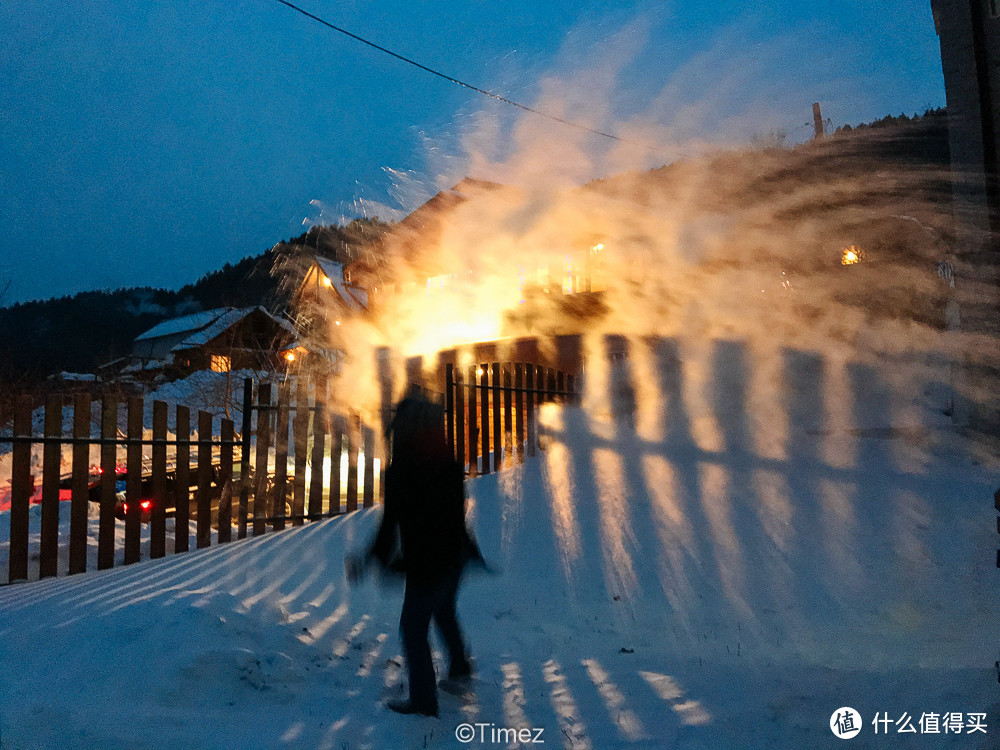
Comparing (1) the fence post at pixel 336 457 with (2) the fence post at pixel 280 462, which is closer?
(2) the fence post at pixel 280 462

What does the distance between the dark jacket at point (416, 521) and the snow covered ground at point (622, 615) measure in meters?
0.78

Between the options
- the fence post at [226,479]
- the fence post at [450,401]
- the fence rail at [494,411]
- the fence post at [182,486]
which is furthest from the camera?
the fence rail at [494,411]

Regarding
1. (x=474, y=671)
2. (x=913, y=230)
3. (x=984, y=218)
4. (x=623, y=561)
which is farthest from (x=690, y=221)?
(x=474, y=671)

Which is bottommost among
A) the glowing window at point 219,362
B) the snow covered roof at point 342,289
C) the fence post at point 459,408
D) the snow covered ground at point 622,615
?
the snow covered ground at point 622,615

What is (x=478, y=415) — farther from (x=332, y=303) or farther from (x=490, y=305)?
(x=332, y=303)

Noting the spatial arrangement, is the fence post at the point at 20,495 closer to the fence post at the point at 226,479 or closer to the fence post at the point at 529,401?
the fence post at the point at 226,479

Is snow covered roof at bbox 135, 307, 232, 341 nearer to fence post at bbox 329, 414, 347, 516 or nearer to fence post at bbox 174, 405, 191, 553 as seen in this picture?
fence post at bbox 329, 414, 347, 516

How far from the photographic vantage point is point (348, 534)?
5.98 m

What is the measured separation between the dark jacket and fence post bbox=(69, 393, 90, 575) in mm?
3439

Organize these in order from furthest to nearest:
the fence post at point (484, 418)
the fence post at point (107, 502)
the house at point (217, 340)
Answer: the house at point (217, 340) → the fence post at point (484, 418) → the fence post at point (107, 502)

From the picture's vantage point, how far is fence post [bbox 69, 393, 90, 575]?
5.20 metres

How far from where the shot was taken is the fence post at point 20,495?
193 inches

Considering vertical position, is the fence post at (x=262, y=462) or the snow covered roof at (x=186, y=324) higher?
the snow covered roof at (x=186, y=324)

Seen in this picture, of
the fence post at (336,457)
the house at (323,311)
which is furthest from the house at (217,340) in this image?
the fence post at (336,457)
